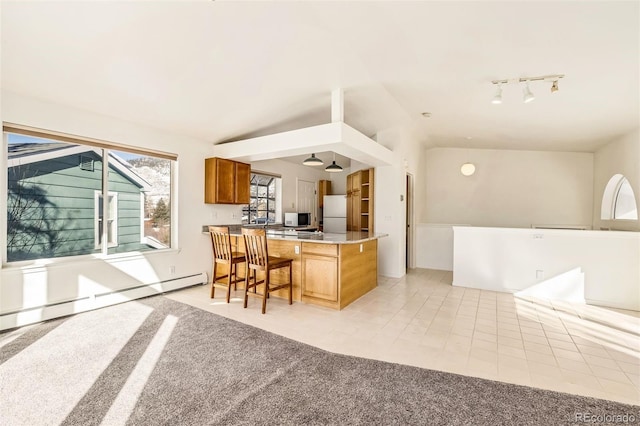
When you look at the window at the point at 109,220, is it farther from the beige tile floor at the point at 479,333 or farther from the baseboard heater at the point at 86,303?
the beige tile floor at the point at 479,333

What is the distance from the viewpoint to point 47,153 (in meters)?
3.21

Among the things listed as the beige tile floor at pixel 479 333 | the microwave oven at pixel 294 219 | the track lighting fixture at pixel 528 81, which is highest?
the track lighting fixture at pixel 528 81

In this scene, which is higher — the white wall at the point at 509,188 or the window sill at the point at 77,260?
the white wall at the point at 509,188

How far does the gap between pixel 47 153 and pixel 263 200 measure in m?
3.86

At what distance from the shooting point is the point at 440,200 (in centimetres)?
730

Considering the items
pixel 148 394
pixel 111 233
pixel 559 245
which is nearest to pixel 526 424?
pixel 148 394

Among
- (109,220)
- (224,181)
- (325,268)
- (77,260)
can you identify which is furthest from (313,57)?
(77,260)

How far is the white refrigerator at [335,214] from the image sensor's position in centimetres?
693

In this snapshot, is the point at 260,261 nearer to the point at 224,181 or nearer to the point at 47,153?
the point at 224,181

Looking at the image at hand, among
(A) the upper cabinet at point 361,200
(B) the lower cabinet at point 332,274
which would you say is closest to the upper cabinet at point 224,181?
(B) the lower cabinet at point 332,274

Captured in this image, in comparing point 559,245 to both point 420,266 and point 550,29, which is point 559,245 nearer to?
point 420,266

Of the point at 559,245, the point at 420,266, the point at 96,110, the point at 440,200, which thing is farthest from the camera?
the point at 440,200

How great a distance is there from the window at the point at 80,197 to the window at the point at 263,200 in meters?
2.02

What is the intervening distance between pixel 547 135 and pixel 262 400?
20.4 ft
